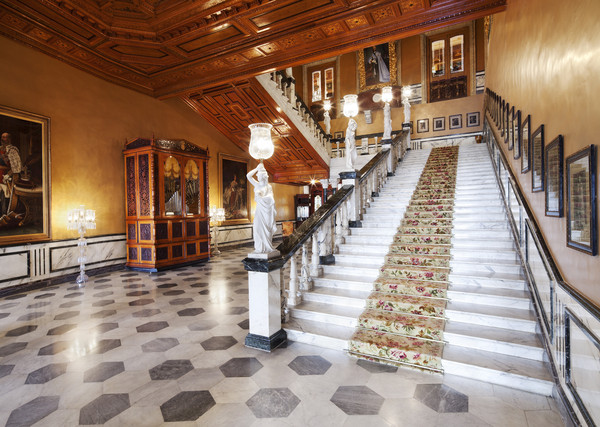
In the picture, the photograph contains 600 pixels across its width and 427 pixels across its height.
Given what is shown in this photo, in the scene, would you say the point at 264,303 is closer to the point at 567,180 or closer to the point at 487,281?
the point at 487,281

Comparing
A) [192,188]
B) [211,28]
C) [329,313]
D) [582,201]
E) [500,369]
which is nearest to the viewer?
[582,201]

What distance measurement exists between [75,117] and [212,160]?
3.71m

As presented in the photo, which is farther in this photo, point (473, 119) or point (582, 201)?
point (473, 119)

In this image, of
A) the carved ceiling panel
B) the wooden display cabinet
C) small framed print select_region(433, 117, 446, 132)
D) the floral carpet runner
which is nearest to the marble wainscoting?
the wooden display cabinet

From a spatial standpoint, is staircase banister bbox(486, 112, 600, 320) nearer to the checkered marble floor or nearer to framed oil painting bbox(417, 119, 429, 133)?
the checkered marble floor

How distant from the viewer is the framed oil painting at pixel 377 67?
12.3 metres

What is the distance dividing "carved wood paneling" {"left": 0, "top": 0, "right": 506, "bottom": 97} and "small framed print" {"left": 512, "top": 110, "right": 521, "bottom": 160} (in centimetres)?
230

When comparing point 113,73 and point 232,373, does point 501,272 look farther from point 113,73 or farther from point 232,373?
point 113,73

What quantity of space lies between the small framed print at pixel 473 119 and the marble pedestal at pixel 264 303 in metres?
10.8

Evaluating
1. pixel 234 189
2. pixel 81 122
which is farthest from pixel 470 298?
pixel 234 189

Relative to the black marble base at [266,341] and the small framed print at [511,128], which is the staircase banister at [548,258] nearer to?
the small framed print at [511,128]

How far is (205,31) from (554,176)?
580 cm

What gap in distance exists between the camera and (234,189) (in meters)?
10.3

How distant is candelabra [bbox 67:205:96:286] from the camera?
5.84 meters
